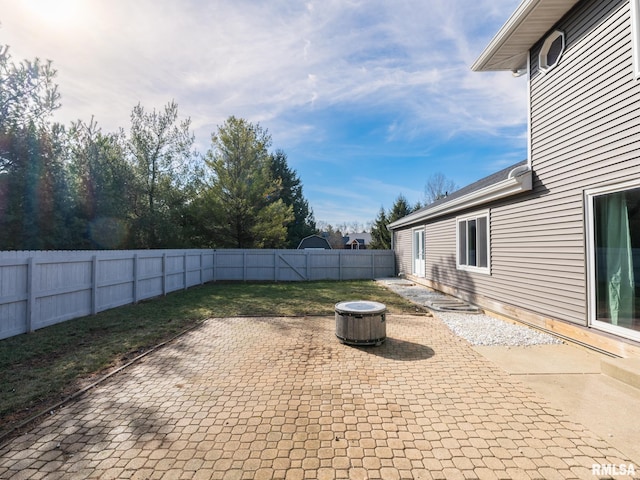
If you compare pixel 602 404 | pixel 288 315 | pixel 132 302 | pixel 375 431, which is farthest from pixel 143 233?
pixel 602 404

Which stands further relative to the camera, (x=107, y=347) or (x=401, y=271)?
(x=401, y=271)

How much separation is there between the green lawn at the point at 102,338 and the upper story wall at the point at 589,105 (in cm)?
469

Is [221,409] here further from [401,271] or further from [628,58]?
[401,271]

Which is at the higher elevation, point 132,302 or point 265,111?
point 265,111

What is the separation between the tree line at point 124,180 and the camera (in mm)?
11227

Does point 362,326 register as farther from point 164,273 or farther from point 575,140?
point 164,273

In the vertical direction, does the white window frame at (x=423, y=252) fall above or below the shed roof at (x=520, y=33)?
below

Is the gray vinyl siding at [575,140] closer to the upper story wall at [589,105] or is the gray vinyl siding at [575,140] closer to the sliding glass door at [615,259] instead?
the upper story wall at [589,105]

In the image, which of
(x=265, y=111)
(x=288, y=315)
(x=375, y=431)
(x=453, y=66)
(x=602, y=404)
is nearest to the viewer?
(x=375, y=431)

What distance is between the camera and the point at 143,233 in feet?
56.2

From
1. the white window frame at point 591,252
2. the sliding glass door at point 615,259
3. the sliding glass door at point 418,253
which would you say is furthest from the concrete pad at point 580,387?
the sliding glass door at point 418,253

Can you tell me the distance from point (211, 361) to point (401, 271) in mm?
13186

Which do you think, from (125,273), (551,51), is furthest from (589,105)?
(125,273)

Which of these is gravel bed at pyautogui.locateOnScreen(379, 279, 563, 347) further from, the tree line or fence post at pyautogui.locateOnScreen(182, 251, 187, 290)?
the tree line
